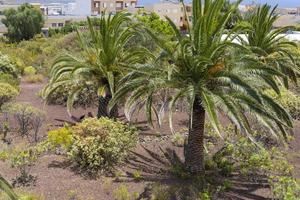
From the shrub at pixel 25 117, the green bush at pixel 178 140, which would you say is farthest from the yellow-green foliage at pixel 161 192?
the shrub at pixel 25 117

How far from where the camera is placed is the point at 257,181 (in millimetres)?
10820

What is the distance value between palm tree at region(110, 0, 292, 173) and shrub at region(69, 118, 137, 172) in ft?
2.63

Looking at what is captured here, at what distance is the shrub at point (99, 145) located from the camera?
35.6 feet

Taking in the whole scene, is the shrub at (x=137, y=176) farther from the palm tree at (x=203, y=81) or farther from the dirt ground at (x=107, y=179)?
the palm tree at (x=203, y=81)

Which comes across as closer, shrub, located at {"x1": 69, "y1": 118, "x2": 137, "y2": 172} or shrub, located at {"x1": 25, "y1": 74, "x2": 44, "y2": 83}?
shrub, located at {"x1": 69, "y1": 118, "x2": 137, "y2": 172}

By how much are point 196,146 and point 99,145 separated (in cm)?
218

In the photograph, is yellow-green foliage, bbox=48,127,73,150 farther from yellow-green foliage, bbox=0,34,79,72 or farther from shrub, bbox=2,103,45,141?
yellow-green foliage, bbox=0,34,79,72

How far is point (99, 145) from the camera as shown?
10.9 m

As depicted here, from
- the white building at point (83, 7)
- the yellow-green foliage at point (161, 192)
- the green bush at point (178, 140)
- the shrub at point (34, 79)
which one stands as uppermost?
the white building at point (83, 7)

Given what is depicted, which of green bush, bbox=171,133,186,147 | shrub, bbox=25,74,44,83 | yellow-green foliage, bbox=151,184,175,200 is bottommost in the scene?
shrub, bbox=25,74,44,83

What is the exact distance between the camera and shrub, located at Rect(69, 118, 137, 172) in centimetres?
1085

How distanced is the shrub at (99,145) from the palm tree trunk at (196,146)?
5.14 feet

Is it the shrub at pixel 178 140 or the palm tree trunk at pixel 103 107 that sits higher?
the palm tree trunk at pixel 103 107

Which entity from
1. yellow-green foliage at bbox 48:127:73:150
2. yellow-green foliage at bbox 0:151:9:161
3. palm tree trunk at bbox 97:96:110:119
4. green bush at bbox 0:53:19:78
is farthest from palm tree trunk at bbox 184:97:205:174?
green bush at bbox 0:53:19:78
